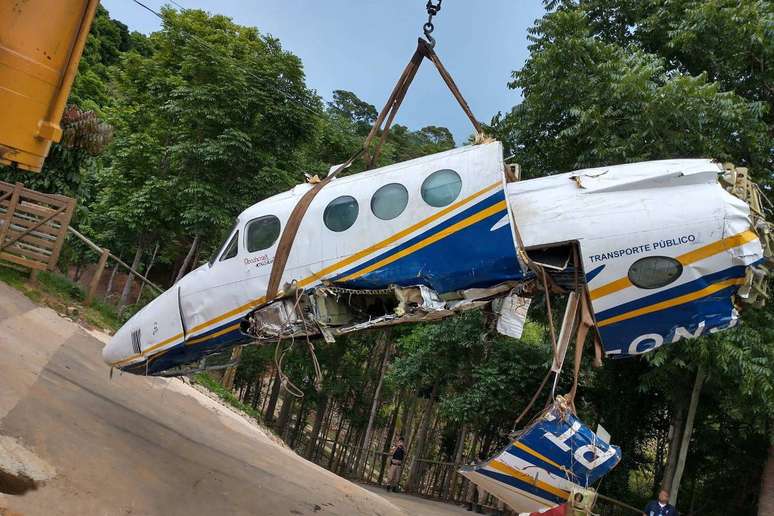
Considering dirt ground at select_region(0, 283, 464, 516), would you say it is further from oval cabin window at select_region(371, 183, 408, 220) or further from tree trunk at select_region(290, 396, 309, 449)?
tree trunk at select_region(290, 396, 309, 449)

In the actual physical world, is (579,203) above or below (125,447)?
above

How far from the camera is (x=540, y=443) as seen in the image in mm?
7828

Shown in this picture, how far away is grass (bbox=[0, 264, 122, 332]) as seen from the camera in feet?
61.1

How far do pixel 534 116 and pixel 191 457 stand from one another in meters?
12.6

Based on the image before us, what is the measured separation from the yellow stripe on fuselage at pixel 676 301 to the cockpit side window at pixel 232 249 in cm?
614

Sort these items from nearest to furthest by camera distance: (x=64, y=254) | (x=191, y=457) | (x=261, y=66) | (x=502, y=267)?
(x=502, y=267)
(x=191, y=457)
(x=64, y=254)
(x=261, y=66)

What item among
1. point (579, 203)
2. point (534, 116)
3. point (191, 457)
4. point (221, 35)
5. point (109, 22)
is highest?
point (109, 22)

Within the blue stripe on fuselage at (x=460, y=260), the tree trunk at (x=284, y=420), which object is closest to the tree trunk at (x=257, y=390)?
the tree trunk at (x=284, y=420)

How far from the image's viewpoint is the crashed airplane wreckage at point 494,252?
7.75m

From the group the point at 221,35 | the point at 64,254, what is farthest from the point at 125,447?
the point at 221,35

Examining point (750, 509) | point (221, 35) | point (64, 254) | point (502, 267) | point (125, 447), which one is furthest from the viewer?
point (221, 35)

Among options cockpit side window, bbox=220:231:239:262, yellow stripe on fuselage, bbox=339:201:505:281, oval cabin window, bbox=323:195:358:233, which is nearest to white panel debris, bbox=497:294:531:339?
yellow stripe on fuselage, bbox=339:201:505:281

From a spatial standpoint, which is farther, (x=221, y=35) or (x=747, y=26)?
(x=221, y=35)

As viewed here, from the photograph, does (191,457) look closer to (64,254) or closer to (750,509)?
(64,254)
